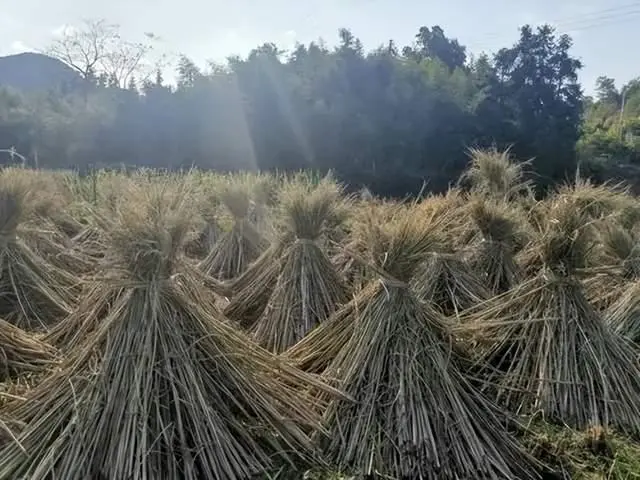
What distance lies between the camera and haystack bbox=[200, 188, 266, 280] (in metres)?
5.34

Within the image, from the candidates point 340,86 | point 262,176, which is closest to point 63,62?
point 340,86

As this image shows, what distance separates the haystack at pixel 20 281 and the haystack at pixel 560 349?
8.55 feet

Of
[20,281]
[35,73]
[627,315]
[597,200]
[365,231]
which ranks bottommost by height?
[627,315]

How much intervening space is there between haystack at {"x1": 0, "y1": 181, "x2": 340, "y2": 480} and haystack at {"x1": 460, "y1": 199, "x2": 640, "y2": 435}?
46.0 inches

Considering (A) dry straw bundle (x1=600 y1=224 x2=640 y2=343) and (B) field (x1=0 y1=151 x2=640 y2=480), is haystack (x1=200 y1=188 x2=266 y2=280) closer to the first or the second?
(B) field (x1=0 y1=151 x2=640 y2=480)

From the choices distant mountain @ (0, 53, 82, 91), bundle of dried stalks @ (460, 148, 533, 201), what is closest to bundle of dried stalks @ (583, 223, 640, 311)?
bundle of dried stalks @ (460, 148, 533, 201)

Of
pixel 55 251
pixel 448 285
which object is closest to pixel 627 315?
pixel 448 285

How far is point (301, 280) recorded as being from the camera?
3.90 metres

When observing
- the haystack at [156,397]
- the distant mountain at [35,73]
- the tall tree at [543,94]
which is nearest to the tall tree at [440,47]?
the tall tree at [543,94]

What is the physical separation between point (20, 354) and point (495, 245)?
3.37 m

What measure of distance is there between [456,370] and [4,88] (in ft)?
75.4

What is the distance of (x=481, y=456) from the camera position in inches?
103

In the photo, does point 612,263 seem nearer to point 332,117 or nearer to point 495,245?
point 495,245

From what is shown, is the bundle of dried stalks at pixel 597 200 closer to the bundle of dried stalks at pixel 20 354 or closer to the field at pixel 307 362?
the field at pixel 307 362
